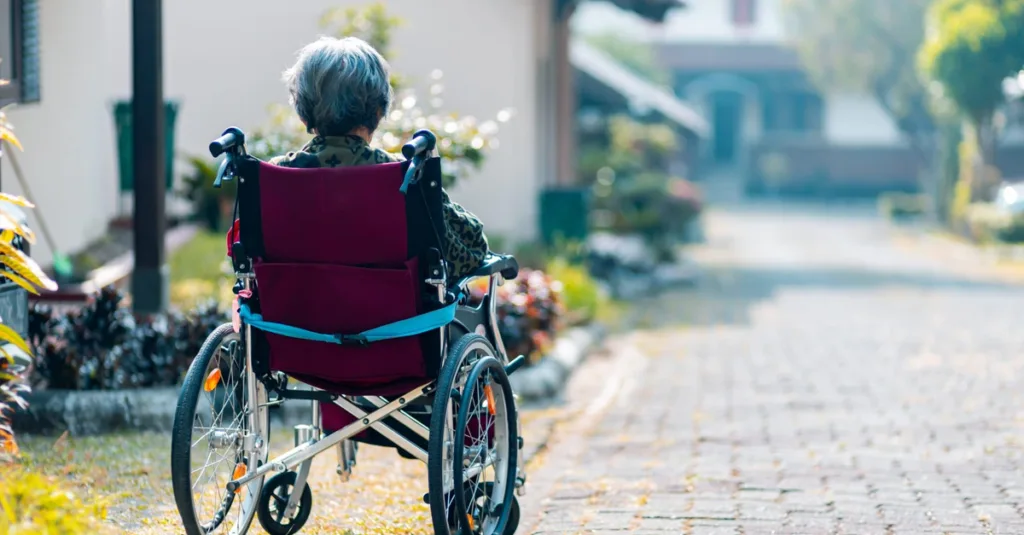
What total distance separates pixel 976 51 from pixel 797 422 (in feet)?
54.8

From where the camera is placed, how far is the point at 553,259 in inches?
534

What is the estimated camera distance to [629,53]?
120ft

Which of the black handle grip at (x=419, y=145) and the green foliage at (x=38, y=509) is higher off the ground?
the black handle grip at (x=419, y=145)

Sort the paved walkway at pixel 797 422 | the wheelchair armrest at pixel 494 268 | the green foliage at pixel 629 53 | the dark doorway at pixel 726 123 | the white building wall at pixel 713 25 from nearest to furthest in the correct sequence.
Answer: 1. the wheelchair armrest at pixel 494 268
2. the paved walkway at pixel 797 422
3. the green foliage at pixel 629 53
4. the white building wall at pixel 713 25
5. the dark doorway at pixel 726 123

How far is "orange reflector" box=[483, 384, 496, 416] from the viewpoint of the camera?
4.29m

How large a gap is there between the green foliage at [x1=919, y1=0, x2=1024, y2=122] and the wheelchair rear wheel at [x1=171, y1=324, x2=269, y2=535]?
20.2 metres

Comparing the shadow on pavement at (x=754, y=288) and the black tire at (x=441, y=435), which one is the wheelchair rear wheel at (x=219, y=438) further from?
the shadow on pavement at (x=754, y=288)

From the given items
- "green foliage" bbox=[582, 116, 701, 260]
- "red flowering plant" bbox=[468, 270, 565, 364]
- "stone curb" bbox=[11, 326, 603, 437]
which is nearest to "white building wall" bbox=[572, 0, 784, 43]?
"green foliage" bbox=[582, 116, 701, 260]

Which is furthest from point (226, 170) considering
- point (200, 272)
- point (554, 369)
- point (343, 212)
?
point (200, 272)

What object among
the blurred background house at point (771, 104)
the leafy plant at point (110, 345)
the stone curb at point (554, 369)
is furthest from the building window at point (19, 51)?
the blurred background house at point (771, 104)

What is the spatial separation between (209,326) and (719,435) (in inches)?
102

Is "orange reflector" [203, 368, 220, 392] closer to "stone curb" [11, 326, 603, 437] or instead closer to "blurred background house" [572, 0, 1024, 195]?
"stone curb" [11, 326, 603, 437]

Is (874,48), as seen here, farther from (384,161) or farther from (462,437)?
(462,437)

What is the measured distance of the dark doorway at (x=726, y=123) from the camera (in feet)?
142
